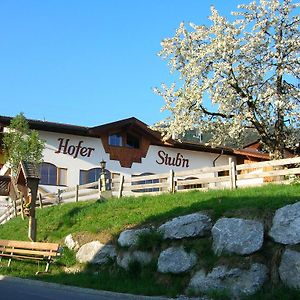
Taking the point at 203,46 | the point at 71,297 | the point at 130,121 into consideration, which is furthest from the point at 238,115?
the point at 71,297

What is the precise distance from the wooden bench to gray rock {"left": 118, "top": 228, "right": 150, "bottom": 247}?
235cm

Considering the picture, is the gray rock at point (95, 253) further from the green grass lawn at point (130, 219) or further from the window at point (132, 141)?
the window at point (132, 141)

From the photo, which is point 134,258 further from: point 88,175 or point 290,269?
point 88,175

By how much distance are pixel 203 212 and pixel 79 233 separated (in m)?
5.29

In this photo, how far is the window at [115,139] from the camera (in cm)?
3975

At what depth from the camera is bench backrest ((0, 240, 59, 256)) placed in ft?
54.2

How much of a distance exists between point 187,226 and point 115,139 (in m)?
26.9

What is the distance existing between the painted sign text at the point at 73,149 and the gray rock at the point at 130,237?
22168 mm

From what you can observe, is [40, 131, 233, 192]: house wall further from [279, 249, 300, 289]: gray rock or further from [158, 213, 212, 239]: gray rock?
[279, 249, 300, 289]: gray rock

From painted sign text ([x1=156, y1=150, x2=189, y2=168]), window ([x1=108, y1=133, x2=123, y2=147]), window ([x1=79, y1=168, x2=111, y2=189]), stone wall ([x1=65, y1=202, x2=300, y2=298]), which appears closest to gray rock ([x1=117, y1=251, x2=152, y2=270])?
stone wall ([x1=65, y1=202, x2=300, y2=298])

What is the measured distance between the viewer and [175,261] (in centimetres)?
1298

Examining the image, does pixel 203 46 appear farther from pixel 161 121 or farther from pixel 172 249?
pixel 172 249

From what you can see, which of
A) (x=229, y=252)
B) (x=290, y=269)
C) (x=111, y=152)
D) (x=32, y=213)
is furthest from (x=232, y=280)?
(x=111, y=152)

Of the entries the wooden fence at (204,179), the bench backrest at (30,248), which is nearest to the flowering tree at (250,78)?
the wooden fence at (204,179)
